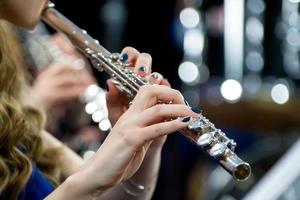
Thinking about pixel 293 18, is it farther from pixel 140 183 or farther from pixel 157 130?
pixel 157 130

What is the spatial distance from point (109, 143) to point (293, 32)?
3495 millimetres

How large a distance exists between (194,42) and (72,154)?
2.91m

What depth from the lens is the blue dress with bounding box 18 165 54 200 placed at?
1.51 metres

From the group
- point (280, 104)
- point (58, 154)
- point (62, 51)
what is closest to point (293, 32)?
point (280, 104)

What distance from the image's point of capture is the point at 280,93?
414 cm

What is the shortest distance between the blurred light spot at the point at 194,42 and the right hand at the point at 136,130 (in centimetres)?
343

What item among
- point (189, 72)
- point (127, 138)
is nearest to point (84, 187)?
point (127, 138)

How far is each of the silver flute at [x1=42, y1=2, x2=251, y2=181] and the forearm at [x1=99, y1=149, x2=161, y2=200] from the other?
173mm

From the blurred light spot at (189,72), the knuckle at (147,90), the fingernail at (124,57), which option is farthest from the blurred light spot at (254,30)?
the knuckle at (147,90)

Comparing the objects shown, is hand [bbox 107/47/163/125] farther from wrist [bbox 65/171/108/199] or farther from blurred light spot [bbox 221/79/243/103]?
blurred light spot [bbox 221/79/243/103]

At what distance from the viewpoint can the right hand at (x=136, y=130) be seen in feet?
3.71

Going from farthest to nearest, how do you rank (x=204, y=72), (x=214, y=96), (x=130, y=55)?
(x=204, y=72) < (x=214, y=96) < (x=130, y=55)

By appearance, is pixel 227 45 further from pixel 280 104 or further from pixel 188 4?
pixel 280 104

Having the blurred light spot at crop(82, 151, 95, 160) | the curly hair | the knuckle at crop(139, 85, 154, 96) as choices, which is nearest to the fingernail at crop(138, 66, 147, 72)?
the knuckle at crop(139, 85, 154, 96)
